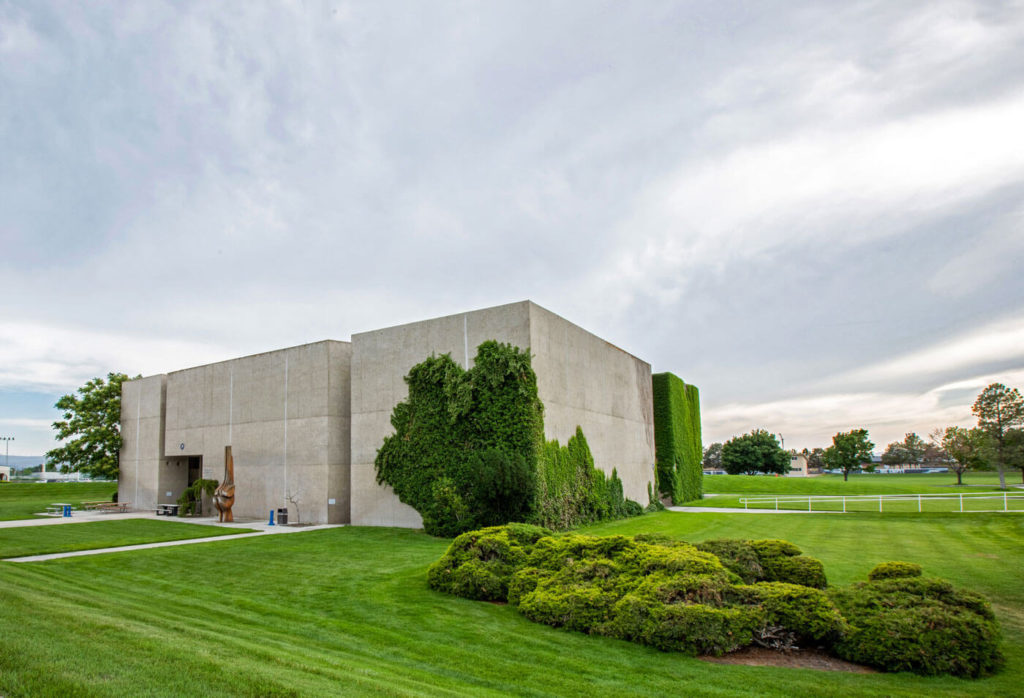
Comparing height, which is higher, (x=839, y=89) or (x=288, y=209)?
(x=288, y=209)

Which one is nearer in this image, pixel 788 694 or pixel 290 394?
pixel 788 694

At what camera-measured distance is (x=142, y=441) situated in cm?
3206

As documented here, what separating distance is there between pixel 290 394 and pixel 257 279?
5312 millimetres

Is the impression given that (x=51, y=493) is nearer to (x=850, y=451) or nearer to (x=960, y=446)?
(x=960, y=446)

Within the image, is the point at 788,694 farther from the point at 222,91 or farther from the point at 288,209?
the point at 288,209

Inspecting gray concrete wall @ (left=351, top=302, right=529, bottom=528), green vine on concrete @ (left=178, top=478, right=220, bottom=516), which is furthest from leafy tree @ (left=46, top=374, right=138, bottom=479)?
gray concrete wall @ (left=351, top=302, right=529, bottom=528)

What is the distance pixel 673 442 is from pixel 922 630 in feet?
90.7

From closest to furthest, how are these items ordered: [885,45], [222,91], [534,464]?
[885,45]
[222,91]
[534,464]

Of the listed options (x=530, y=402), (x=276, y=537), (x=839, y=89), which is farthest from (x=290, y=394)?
(x=839, y=89)

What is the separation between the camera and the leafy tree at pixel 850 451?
8650cm

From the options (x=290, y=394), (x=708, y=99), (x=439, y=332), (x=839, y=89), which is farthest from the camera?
(x=290, y=394)

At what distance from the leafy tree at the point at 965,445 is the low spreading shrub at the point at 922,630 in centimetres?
6173

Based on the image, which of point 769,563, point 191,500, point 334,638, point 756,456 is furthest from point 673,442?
point 756,456

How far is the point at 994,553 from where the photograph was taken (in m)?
13.1
